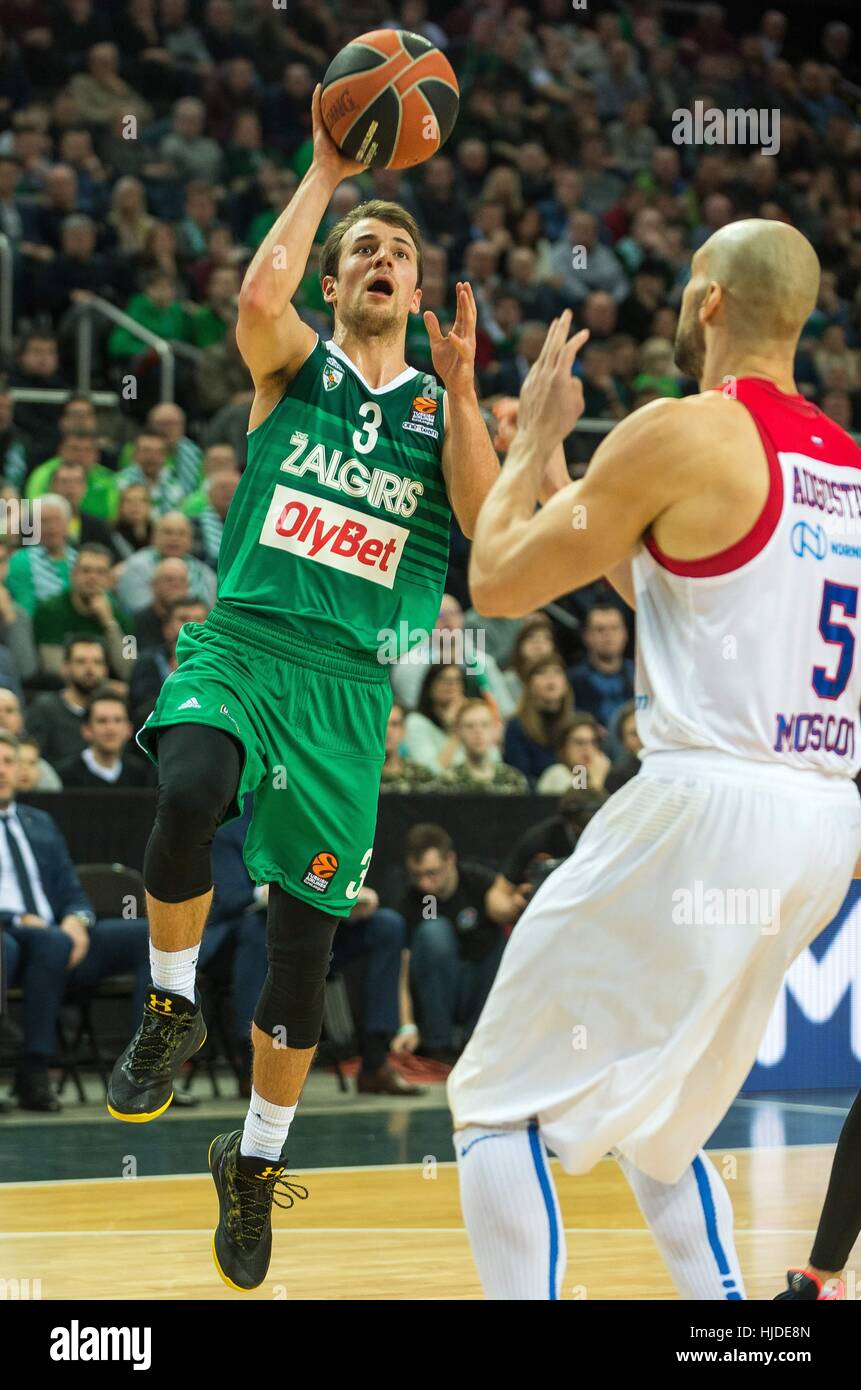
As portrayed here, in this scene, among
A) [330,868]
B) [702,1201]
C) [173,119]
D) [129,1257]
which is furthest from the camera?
[173,119]

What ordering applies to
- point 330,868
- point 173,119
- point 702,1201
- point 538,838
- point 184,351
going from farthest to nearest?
1. point 173,119
2. point 184,351
3. point 538,838
4. point 330,868
5. point 702,1201

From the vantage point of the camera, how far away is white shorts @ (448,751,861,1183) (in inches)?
135

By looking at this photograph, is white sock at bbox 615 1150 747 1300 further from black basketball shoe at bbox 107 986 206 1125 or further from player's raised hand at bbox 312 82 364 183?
player's raised hand at bbox 312 82 364 183

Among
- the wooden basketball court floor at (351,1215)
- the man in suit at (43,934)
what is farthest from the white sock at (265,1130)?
the man in suit at (43,934)

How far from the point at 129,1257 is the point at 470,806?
4764mm

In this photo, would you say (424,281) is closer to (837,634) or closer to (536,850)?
(536,850)

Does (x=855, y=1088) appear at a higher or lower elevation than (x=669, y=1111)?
lower

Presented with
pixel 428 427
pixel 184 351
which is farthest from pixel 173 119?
pixel 428 427

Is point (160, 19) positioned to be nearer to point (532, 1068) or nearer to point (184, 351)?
point (184, 351)

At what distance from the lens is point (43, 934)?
909cm

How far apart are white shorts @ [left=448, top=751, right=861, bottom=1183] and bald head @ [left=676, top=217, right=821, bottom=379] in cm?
82

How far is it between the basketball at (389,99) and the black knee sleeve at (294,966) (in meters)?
2.07

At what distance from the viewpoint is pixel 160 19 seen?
51.6ft

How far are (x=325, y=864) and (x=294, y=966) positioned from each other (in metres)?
0.31
